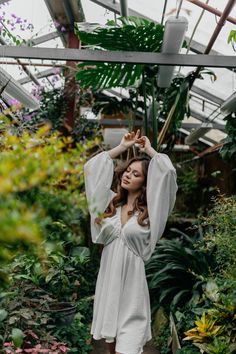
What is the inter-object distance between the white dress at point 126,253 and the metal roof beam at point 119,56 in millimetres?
1061

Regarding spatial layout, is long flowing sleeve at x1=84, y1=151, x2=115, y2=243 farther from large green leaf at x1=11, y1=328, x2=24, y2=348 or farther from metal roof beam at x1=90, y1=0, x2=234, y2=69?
metal roof beam at x1=90, y1=0, x2=234, y2=69

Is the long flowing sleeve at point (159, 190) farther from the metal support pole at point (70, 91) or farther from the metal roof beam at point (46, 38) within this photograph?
the metal roof beam at point (46, 38)

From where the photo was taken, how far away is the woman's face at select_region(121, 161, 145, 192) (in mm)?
2432

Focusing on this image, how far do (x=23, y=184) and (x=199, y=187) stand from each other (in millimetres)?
8892

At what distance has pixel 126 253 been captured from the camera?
7.69 ft

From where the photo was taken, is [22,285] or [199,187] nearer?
[22,285]

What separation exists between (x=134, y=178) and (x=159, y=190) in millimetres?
196

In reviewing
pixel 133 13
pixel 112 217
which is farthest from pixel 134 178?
pixel 133 13

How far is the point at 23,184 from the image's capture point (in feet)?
1.99

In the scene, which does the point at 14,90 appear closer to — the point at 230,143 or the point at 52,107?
the point at 230,143

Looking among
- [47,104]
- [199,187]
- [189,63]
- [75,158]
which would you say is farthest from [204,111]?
[75,158]

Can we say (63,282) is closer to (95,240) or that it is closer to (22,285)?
(22,285)

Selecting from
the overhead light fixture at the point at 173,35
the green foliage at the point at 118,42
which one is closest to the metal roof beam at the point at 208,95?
the green foliage at the point at 118,42

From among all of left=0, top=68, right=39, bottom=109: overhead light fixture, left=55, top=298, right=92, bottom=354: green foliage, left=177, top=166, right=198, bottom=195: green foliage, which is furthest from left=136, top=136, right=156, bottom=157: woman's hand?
left=177, top=166, right=198, bottom=195: green foliage
